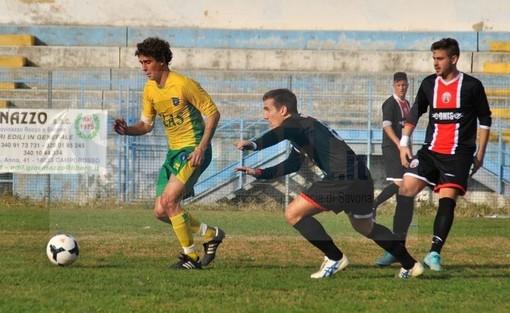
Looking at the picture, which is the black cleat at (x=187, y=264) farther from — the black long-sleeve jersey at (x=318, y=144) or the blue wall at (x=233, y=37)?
the blue wall at (x=233, y=37)

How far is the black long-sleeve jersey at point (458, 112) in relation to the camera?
9.20 metres

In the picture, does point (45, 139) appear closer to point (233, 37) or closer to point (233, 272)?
point (233, 37)

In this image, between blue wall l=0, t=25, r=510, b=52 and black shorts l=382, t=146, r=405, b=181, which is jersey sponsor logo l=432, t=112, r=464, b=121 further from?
blue wall l=0, t=25, r=510, b=52

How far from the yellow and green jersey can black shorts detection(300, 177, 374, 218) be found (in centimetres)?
141

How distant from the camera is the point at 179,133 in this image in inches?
384

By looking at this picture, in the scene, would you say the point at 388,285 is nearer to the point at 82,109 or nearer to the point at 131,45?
the point at 82,109

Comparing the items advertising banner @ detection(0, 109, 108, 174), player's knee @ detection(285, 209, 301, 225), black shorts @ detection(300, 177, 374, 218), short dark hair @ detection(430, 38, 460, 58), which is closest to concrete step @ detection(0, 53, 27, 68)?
advertising banner @ detection(0, 109, 108, 174)

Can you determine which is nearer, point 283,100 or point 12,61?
point 283,100

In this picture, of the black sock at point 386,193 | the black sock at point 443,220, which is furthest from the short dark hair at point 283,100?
the black sock at point 386,193

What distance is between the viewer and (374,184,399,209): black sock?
11.8 m

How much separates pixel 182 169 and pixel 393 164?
3.45 m

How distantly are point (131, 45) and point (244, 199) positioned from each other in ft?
40.6

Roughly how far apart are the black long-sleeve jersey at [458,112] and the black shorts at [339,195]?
91 cm

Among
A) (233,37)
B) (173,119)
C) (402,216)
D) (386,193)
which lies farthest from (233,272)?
(233,37)
